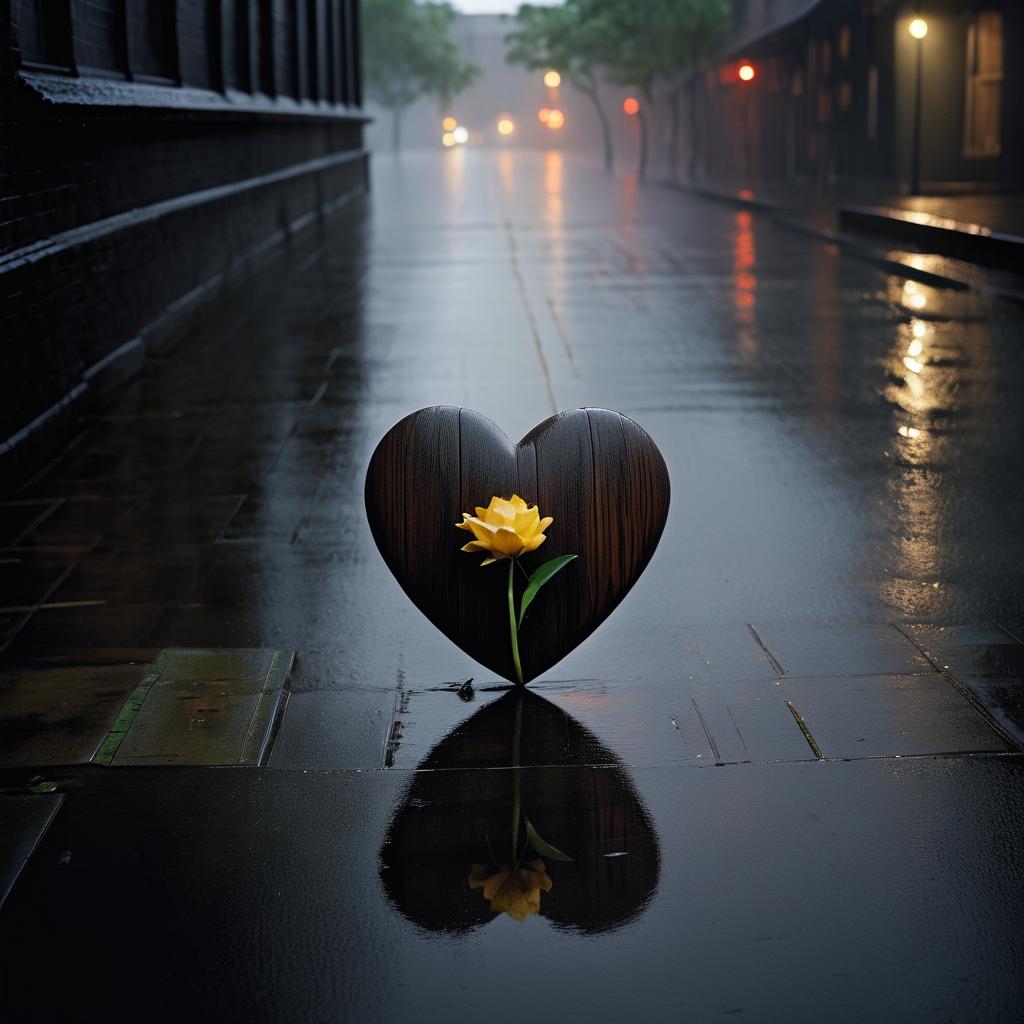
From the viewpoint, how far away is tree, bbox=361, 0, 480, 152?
281ft

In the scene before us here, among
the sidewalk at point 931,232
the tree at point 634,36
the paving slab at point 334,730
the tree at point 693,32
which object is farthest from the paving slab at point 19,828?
the tree at point 634,36

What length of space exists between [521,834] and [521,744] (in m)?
0.61

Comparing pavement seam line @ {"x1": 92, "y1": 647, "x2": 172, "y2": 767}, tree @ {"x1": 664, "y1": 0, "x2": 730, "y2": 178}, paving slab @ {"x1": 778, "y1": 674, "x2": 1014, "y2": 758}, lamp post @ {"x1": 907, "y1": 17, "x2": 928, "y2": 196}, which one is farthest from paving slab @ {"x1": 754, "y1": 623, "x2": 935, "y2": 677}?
tree @ {"x1": 664, "y1": 0, "x2": 730, "y2": 178}

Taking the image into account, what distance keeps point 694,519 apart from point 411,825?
3.38 metres

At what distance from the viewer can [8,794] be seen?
148 inches

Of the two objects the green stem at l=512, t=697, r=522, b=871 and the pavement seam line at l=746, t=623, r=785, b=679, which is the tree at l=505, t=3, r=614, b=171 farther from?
the green stem at l=512, t=697, r=522, b=871

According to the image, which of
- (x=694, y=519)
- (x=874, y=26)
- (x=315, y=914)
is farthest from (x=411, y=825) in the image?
(x=874, y=26)

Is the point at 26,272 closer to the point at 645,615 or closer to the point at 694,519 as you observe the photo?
the point at 694,519

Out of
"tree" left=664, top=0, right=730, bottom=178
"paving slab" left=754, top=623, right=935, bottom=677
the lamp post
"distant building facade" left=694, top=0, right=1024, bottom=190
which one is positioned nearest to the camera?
"paving slab" left=754, top=623, right=935, bottom=677

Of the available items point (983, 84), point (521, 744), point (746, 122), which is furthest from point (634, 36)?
point (521, 744)

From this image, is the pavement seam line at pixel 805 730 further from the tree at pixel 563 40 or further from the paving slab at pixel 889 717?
the tree at pixel 563 40

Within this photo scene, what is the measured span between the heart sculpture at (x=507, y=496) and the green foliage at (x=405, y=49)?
3315 inches

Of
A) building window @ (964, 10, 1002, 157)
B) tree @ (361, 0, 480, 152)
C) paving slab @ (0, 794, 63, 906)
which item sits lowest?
paving slab @ (0, 794, 63, 906)

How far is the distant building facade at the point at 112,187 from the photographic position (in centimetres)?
786
